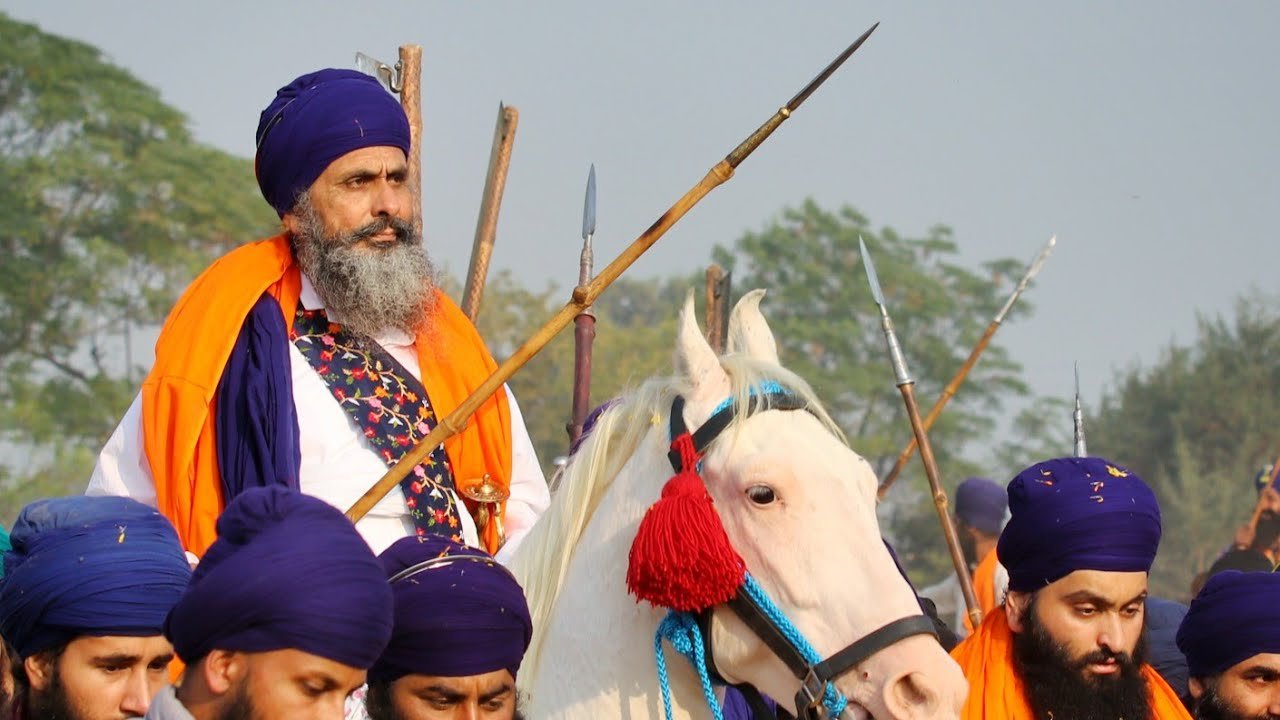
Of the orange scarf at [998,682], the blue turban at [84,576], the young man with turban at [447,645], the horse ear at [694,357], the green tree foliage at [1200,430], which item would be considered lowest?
the green tree foliage at [1200,430]

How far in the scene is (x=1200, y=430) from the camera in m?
33.0

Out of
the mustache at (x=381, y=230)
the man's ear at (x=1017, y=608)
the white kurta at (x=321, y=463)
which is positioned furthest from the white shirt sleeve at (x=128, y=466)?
the man's ear at (x=1017, y=608)

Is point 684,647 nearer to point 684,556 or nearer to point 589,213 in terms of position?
point 684,556

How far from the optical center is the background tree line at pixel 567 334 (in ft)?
88.6

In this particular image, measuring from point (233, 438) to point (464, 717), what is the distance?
3.89ft

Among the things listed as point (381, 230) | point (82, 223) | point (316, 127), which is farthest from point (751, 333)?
point (82, 223)

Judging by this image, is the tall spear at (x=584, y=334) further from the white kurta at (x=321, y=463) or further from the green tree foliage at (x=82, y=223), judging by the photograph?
the green tree foliage at (x=82, y=223)

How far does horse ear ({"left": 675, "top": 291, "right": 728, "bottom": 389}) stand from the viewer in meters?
3.84

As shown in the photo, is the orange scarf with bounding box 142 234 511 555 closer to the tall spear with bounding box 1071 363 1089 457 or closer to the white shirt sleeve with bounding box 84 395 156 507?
the white shirt sleeve with bounding box 84 395 156 507

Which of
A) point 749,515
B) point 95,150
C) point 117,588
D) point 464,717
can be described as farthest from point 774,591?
point 95,150

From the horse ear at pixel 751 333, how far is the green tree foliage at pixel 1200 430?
2730 cm

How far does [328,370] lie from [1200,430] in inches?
1210

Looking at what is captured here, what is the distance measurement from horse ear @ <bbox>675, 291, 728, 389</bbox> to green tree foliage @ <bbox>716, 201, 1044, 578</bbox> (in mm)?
26911

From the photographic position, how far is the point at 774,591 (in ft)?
11.9
